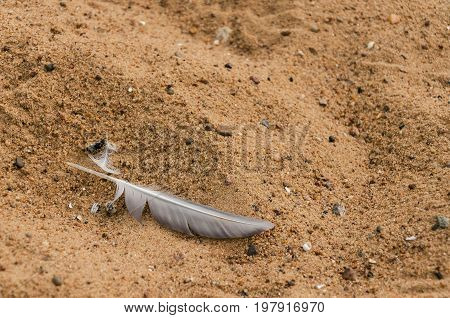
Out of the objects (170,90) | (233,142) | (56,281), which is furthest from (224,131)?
(56,281)

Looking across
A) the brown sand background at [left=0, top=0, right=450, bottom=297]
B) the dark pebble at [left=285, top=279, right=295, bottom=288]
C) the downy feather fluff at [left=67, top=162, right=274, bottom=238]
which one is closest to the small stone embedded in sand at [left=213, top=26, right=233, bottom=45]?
the brown sand background at [left=0, top=0, right=450, bottom=297]

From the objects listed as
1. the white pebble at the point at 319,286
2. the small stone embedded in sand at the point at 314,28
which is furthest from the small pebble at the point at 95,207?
the small stone embedded in sand at the point at 314,28

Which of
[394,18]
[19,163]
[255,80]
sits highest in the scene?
[394,18]

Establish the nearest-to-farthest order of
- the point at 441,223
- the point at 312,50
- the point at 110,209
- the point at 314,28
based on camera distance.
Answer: the point at 441,223, the point at 110,209, the point at 312,50, the point at 314,28

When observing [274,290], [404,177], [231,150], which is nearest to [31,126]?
[231,150]

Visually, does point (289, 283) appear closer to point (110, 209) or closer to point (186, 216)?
point (186, 216)

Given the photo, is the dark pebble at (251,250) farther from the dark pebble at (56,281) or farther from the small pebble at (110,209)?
the dark pebble at (56,281)

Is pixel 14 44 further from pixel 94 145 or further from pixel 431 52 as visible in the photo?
pixel 431 52
